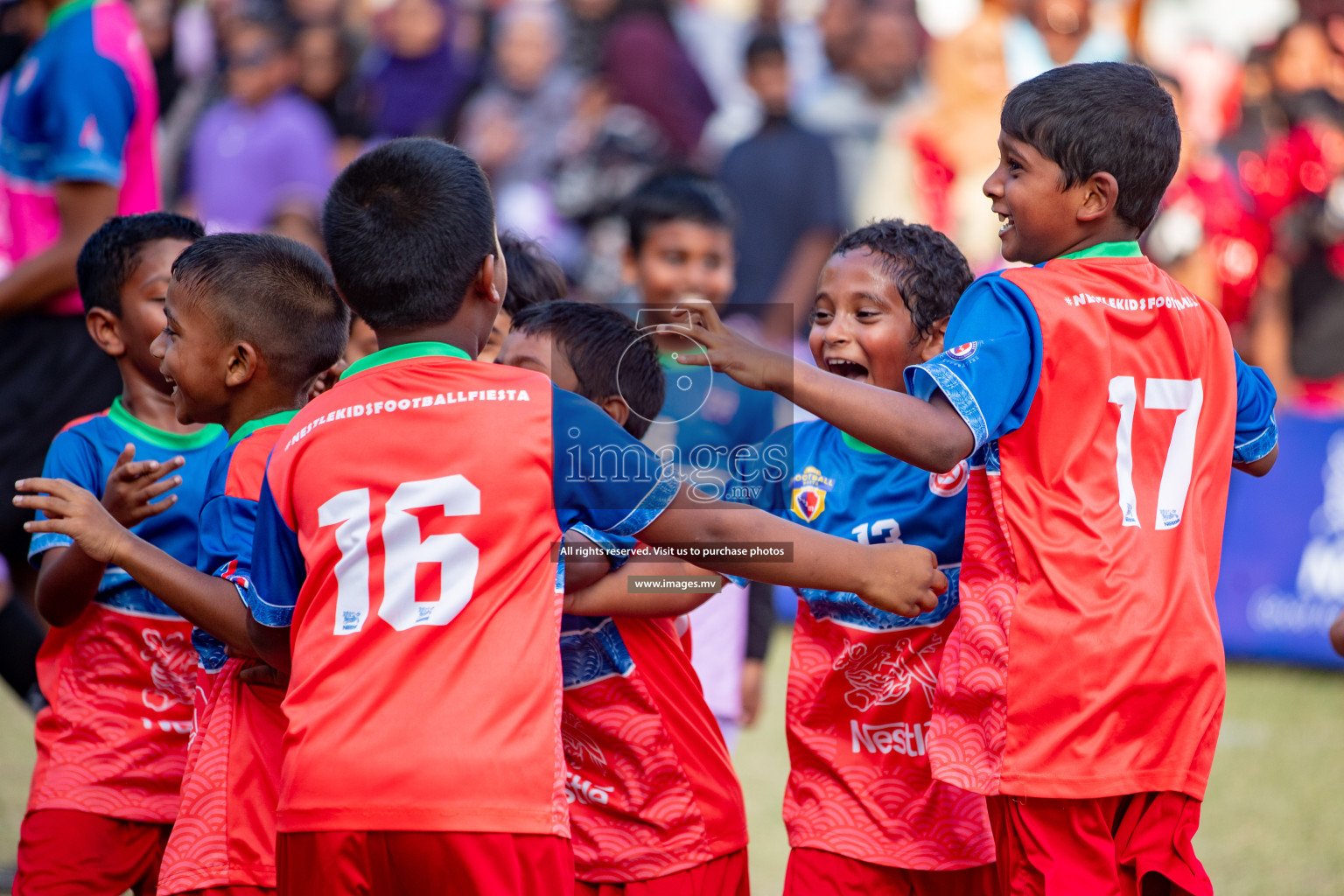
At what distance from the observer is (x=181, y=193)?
9.22m

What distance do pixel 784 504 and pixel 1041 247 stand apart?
0.79 metres

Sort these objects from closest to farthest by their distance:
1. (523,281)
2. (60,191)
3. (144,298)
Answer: (144,298) < (523,281) < (60,191)

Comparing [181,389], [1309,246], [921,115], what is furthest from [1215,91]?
[181,389]

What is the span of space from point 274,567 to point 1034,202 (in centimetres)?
144

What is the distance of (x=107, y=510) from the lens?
8.05 feet

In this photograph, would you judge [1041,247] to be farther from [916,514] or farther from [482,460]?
[482,460]

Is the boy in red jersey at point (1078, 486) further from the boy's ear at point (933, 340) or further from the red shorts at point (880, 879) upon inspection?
the boy's ear at point (933, 340)

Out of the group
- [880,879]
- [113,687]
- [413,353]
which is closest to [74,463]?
[113,687]

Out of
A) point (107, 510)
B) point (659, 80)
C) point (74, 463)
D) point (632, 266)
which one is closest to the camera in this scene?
point (107, 510)

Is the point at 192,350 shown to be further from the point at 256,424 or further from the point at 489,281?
the point at 489,281

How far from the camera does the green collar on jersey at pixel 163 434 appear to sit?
2848 mm

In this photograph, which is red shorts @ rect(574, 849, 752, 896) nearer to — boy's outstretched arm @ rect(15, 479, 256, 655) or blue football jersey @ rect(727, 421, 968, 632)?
blue football jersey @ rect(727, 421, 968, 632)

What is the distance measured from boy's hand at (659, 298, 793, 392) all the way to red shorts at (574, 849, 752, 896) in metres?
1.00

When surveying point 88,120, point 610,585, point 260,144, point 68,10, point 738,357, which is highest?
point 260,144
